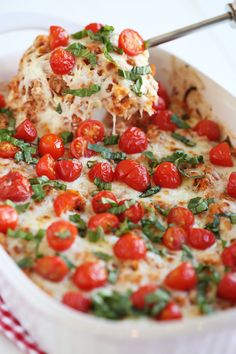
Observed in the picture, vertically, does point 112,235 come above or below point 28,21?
below

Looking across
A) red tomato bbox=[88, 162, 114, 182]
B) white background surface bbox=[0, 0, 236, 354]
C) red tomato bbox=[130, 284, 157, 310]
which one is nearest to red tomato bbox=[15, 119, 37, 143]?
red tomato bbox=[88, 162, 114, 182]

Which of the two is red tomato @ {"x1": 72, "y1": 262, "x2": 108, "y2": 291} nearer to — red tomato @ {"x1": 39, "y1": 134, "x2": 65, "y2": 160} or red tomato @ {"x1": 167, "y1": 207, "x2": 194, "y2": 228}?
red tomato @ {"x1": 167, "y1": 207, "x2": 194, "y2": 228}

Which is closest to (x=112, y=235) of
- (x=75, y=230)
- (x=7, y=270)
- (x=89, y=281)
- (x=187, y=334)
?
(x=75, y=230)

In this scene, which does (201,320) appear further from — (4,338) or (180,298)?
(4,338)

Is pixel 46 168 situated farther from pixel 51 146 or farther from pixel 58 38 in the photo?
pixel 58 38

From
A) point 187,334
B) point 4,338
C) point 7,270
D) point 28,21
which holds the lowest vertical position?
point 4,338

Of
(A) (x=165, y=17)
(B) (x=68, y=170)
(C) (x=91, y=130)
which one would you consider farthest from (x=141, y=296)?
(A) (x=165, y=17)

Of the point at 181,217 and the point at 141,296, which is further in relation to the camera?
the point at 181,217
